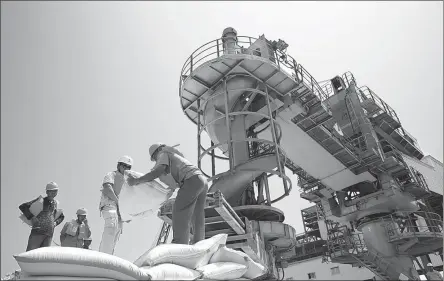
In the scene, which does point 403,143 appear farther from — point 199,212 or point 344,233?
point 199,212

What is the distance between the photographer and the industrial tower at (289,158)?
1002 cm

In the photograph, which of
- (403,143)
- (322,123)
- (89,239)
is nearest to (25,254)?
(89,239)

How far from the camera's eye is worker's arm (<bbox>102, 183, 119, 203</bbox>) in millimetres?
4629

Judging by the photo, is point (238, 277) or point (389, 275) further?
point (389, 275)

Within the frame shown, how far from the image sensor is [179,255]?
300cm

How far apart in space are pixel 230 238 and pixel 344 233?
1315cm

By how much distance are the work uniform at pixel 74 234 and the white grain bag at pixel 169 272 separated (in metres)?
3.33

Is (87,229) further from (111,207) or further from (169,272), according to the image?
(169,272)

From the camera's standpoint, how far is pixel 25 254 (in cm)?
225

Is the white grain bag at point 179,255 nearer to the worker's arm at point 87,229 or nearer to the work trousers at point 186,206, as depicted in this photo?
the work trousers at point 186,206

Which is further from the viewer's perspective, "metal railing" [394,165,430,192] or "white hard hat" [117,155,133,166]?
"metal railing" [394,165,430,192]

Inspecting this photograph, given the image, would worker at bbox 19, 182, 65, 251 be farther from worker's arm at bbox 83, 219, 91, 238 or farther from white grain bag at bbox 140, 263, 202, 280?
white grain bag at bbox 140, 263, 202, 280

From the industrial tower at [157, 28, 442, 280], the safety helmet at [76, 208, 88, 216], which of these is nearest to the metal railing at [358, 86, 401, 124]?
the industrial tower at [157, 28, 442, 280]

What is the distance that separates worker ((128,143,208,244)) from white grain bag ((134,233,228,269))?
53 cm
